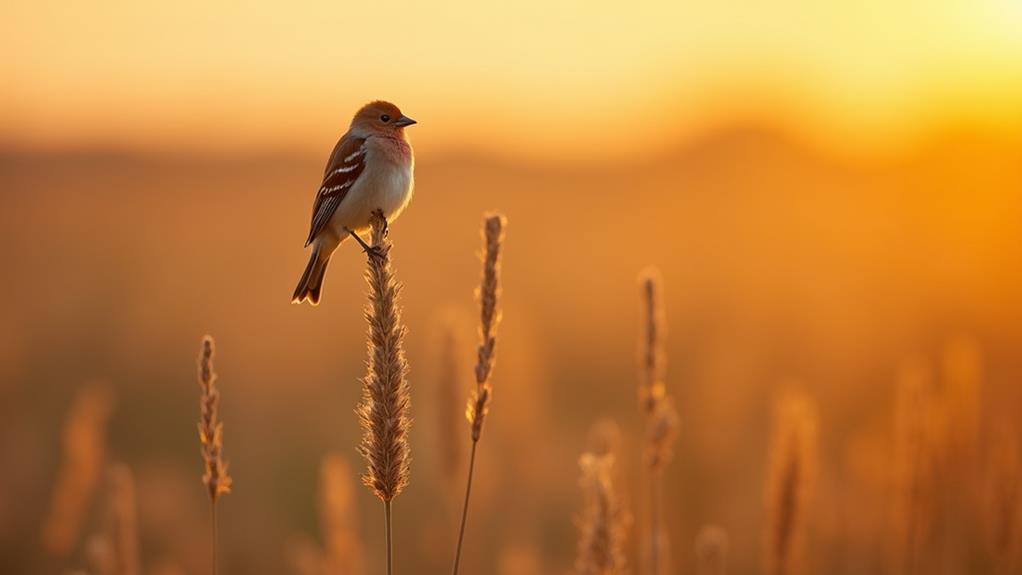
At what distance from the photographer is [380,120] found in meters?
6.26

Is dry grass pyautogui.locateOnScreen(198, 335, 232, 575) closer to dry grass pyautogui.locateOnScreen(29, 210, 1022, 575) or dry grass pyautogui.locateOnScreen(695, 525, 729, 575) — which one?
dry grass pyautogui.locateOnScreen(29, 210, 1022, 575)

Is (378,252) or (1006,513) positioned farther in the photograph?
(1006,513)

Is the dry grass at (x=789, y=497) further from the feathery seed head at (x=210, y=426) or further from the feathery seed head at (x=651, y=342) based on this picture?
the feathery seed head at (x=210, y=426)

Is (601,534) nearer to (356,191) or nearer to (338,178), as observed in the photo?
(356,191)

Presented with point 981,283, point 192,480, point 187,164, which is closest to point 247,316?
point 192,480

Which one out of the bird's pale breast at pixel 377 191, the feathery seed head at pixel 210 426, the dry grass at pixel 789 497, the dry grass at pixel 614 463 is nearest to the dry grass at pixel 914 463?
the dry grass at pixel 614 463

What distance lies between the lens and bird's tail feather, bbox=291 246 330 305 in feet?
16.7

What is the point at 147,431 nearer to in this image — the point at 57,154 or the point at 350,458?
the point at 350,458

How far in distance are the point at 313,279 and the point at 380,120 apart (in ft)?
4.51

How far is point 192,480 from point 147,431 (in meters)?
1.52

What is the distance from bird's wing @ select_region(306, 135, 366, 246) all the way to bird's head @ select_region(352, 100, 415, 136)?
0.21 meters

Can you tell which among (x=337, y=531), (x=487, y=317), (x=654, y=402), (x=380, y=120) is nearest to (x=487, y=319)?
(x=487, y=317)

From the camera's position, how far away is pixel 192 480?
948 centimetres

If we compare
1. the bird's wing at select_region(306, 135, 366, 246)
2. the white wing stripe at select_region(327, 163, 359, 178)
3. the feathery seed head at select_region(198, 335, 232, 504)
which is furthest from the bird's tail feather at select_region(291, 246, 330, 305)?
the feathery seed head at select_region(198, 335, 232, 504)
